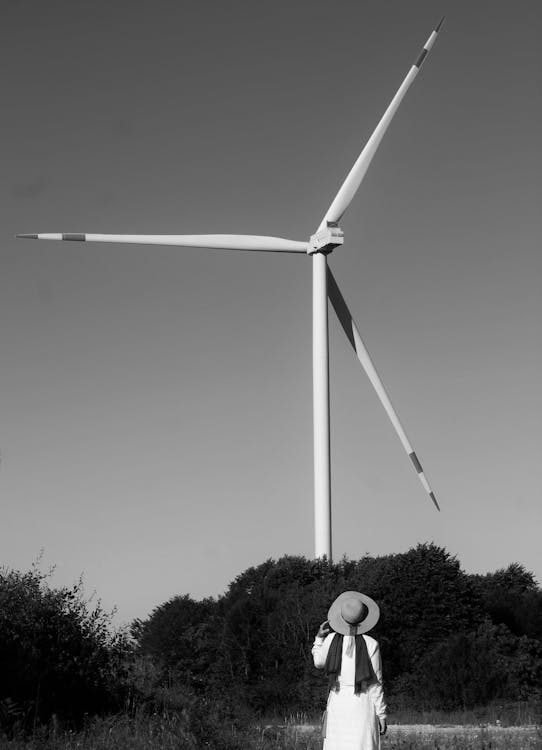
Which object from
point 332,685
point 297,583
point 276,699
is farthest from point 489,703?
point 332,685

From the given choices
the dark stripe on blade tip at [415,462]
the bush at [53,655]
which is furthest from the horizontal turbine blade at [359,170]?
the bush at [53,655]

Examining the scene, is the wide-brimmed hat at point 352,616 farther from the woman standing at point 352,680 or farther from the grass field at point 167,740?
the grass field at point 167,740

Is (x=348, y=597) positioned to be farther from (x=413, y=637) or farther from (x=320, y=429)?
(x=320, y=429)

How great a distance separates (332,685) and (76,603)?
11849mm

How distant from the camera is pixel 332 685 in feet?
37.0

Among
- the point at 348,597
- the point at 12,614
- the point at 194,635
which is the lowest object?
the point at 348,597

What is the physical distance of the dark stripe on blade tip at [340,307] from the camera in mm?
42625

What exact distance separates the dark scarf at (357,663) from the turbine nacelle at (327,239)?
100 feet

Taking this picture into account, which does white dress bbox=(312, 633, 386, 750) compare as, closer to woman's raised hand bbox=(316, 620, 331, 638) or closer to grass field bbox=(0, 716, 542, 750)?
woman's raised hand bbox=(316, 620, 331, 638)

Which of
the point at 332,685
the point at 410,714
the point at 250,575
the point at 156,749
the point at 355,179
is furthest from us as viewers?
the point at 250,575

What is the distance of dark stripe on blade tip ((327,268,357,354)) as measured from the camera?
42625 mm

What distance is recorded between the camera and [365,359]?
41.1m

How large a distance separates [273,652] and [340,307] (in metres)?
16.0

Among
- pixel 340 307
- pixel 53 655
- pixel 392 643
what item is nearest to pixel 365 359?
pixel 340 307
